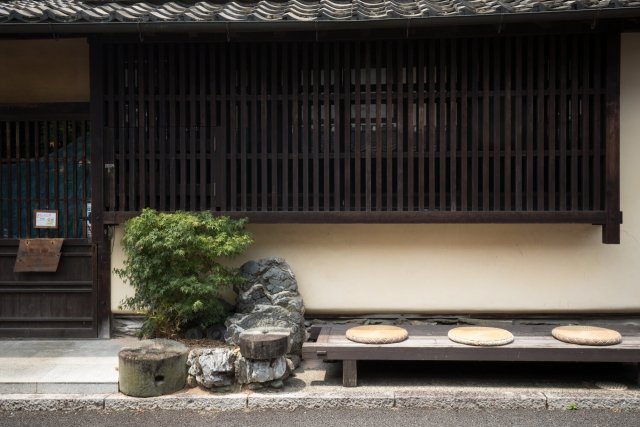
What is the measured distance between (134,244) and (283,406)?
2.72 metres

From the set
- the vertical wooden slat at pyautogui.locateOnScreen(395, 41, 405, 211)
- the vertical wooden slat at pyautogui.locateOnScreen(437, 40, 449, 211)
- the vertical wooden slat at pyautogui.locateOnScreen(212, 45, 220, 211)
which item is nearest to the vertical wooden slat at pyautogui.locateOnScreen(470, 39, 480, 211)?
the vertical wooden slat at pyautogui.locateOnScreen(437, 40, 449, 211)

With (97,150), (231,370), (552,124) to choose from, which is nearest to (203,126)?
(97,150)

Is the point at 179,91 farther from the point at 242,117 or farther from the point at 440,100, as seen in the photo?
the point at 440,100

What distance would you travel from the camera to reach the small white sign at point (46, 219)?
7.90m

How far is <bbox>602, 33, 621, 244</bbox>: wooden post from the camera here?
692cm

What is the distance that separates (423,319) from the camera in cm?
756

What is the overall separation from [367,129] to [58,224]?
4671 millimetres

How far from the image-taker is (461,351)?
5980 millimetres

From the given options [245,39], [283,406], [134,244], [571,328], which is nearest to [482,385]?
[571,328]

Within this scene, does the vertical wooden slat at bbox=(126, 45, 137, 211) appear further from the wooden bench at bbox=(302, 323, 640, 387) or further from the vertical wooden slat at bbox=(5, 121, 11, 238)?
the wooden bench at bbox=(302, 323, 640, 387)

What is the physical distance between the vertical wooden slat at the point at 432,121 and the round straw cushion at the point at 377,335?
1747 millimetres

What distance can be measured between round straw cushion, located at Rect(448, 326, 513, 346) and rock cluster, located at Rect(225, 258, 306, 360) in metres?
1.87

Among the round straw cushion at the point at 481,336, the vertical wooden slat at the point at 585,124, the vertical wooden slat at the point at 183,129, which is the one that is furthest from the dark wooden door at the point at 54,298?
the vertical wooden slat at the point at 585,124

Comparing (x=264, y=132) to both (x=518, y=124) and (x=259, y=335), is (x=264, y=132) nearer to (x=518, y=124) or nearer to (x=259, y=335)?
(x=259, y=335)
